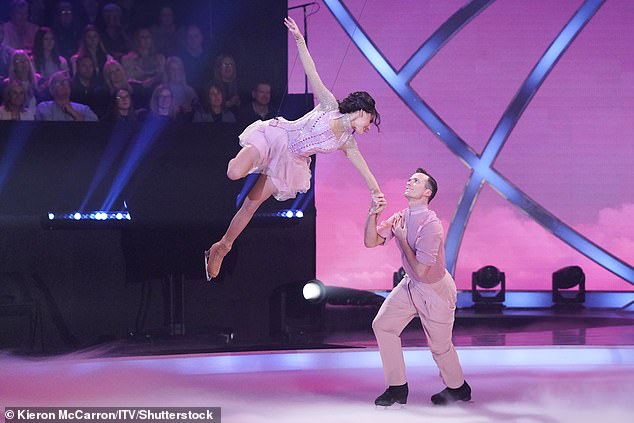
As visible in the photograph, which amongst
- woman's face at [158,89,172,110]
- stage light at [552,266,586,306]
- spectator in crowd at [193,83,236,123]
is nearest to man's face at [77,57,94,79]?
woman's face at [158,89,172,110]

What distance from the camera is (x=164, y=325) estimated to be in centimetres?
764

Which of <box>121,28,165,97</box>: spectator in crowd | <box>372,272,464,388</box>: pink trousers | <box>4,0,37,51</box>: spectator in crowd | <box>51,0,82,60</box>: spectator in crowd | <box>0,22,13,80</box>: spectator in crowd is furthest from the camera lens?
<box>51,0,82,60</box>: spectator in crowd

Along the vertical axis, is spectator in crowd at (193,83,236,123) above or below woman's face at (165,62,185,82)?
below

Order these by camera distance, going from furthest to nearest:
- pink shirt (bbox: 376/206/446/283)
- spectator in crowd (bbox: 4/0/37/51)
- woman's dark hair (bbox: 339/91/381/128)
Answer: spectator in crowd (bbox: 4/0/37/51)
pink shirt (bbox: 376/206/446/283)
woman's dark hair (bbox: 339/91/381/128)

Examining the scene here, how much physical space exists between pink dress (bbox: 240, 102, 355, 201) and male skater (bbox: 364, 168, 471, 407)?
44 centimetres

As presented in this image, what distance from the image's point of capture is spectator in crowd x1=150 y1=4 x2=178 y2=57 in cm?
818

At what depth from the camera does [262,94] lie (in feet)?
25.5

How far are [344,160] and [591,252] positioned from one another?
2.46 m

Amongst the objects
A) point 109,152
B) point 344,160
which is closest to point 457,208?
point 344,160

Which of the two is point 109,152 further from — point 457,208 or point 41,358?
point 457,208

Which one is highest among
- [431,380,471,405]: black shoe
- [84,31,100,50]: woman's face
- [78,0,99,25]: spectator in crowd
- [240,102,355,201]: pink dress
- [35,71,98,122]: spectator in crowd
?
[78,0,99,25]: spectator in crowd

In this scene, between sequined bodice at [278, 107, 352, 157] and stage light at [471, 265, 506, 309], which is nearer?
sequined bodice at [278, 107, 352, 157]

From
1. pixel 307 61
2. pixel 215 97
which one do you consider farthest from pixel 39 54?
pixel 307 61

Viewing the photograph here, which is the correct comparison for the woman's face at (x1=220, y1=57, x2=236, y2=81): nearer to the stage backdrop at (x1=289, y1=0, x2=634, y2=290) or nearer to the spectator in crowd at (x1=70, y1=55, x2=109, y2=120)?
the spectator in crowd at (x1=70, y1=55, x2=109, y2=120)
